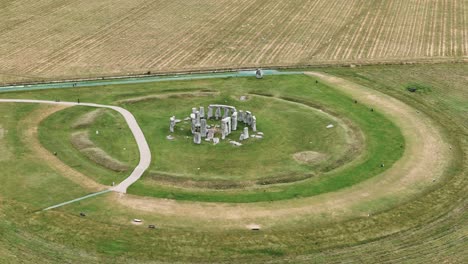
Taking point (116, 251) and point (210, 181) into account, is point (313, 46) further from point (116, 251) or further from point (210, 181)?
point (116, 251)

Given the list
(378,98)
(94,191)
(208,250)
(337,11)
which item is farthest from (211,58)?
(208,250)

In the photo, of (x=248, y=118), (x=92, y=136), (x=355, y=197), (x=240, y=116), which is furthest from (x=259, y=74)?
(x=355, y=197)

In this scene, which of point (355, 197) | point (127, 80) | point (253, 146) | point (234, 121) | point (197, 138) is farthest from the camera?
point (127, 80)

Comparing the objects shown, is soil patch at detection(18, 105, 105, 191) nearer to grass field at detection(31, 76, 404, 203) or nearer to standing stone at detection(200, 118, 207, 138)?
grass field at detection(31, 76, 404, 203)

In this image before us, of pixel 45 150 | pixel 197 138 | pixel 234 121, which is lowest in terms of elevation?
pixel 45 150

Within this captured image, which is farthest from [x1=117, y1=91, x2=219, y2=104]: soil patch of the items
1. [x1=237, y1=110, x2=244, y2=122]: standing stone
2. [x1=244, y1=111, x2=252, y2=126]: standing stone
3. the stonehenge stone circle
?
[x1=244, y1=111, x2=252, y2=126]: standing stone

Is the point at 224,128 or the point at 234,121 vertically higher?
the point at 234,121

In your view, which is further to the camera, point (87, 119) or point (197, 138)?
point (87, 119)

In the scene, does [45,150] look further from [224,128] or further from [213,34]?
[213,34]
